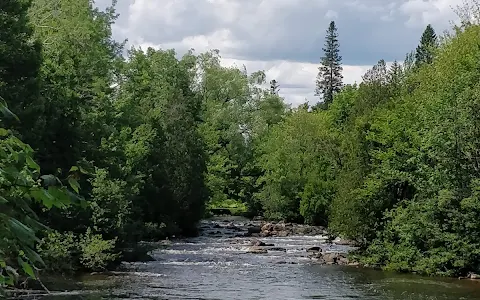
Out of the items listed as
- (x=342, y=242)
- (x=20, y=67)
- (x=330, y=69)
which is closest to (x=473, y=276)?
(x=342, y=242)

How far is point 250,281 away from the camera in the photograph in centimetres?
2642

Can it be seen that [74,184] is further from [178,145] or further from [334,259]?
[178,145]

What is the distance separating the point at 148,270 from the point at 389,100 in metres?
17.8

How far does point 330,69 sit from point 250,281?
7782cm

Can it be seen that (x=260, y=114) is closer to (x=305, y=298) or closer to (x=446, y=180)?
(x=446, y=180)

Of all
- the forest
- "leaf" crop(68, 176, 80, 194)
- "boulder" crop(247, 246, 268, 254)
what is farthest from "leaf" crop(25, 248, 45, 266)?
"boulder" crop(247, 246, 268, 254)

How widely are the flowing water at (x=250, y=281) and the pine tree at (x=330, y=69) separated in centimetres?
6623

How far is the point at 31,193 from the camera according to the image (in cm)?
240

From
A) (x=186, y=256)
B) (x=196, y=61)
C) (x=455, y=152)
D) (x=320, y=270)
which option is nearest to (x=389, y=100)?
(x=455, y=152)

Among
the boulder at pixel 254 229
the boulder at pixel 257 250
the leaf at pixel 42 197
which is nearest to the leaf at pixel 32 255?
the leaf at pixel 42 197

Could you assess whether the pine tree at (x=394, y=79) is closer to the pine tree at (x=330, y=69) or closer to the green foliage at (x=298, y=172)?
the green foliage at (x=298, y=172)

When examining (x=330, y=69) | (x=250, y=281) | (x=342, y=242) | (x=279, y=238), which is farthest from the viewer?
(x=330, y=69)

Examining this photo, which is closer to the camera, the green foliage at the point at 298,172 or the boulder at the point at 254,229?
the boulder at the point at 254,229

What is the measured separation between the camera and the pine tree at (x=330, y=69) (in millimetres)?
99812
